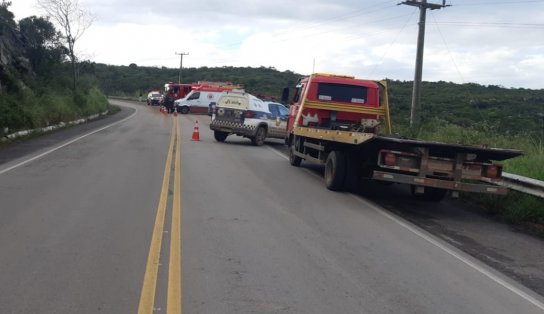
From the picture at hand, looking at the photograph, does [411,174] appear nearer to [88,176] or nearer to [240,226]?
[240,226]

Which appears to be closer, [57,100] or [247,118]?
[247,118]

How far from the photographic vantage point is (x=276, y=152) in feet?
74.1

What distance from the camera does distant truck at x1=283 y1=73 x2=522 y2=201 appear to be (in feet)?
38.1

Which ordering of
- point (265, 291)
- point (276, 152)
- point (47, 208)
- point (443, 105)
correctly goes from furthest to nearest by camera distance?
1. point (443, 105)
2. point (276, 152)
3. point (47, 208)
4. point (265, 291)

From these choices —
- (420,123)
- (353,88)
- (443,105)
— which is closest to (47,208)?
(353,88)

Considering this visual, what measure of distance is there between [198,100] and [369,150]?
45.1 m

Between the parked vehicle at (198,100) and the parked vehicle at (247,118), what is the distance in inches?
1224

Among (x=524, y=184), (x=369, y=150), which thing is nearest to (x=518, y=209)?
(x=524, y=184)

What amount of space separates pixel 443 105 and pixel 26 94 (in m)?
30.7

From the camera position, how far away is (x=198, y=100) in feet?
186

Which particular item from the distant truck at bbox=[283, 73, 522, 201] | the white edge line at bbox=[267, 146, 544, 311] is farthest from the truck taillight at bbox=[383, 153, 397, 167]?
the white edge line at bbox=[267, 146, 544, 311]

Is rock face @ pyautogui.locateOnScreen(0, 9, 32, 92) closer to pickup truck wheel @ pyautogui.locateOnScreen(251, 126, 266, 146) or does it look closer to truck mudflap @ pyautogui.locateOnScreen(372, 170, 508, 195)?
pickup truck wheel @ pyautogui.locateOnScreen(251, 126, 266, 146)

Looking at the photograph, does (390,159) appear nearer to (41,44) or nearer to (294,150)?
(294,150)

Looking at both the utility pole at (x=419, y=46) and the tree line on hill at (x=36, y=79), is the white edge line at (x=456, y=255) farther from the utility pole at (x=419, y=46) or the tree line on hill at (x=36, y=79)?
the tree line on hill at (x=36, y=79)
